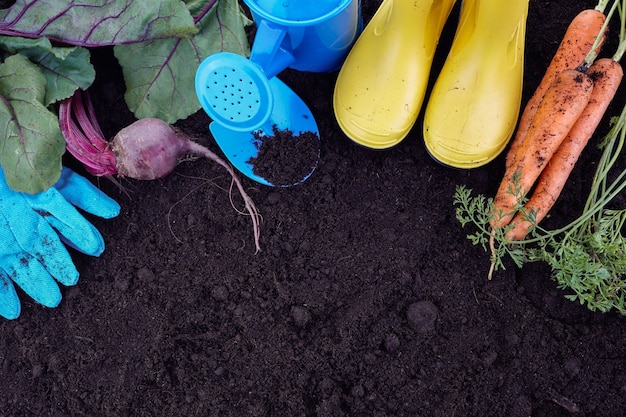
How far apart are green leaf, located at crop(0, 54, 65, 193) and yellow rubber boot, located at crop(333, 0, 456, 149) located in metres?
0.76

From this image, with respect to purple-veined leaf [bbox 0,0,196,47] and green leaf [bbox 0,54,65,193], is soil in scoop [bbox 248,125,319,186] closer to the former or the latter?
purple-veined leaf [bbox 0,0,196,47]

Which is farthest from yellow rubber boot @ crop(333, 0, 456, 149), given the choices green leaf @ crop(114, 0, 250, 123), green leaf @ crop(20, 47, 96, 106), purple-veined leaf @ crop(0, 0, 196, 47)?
green leaf @ crop(20, 47, 96, 106)

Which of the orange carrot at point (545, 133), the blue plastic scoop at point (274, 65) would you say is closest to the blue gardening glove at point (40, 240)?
the blue plastic scoop at point (274, 65)

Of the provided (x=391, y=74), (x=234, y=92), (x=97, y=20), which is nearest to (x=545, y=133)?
(x=391, y=74)

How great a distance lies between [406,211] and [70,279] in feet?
3.06

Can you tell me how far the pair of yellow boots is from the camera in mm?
1475

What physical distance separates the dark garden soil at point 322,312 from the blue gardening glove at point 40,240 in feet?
0.21

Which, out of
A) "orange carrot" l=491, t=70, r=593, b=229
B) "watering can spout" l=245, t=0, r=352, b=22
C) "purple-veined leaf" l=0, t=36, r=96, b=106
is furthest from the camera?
"purple-veined leaf" l=0, t=36, r=96, b=106

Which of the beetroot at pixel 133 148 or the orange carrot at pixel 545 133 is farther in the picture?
the beetroot at pixel 133 148

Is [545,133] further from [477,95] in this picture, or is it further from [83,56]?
[83,56]

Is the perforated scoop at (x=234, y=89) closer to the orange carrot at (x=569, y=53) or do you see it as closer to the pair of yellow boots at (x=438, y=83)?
the pair of yellow boots at (x=438, y=83)

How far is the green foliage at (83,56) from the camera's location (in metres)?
1.47

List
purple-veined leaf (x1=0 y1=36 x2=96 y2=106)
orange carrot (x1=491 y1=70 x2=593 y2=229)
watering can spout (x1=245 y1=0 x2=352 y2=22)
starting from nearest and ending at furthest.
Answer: watering can spout (x1=245 y1=0 x2=352 y2=22) → orange carrot (x1=491 y1=70 x2=593 y2=229) → purple-veined leaf (x1=0 y1=36 x2=96 y2=106)

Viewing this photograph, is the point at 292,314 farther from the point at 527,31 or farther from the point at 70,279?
the point at 527,31
